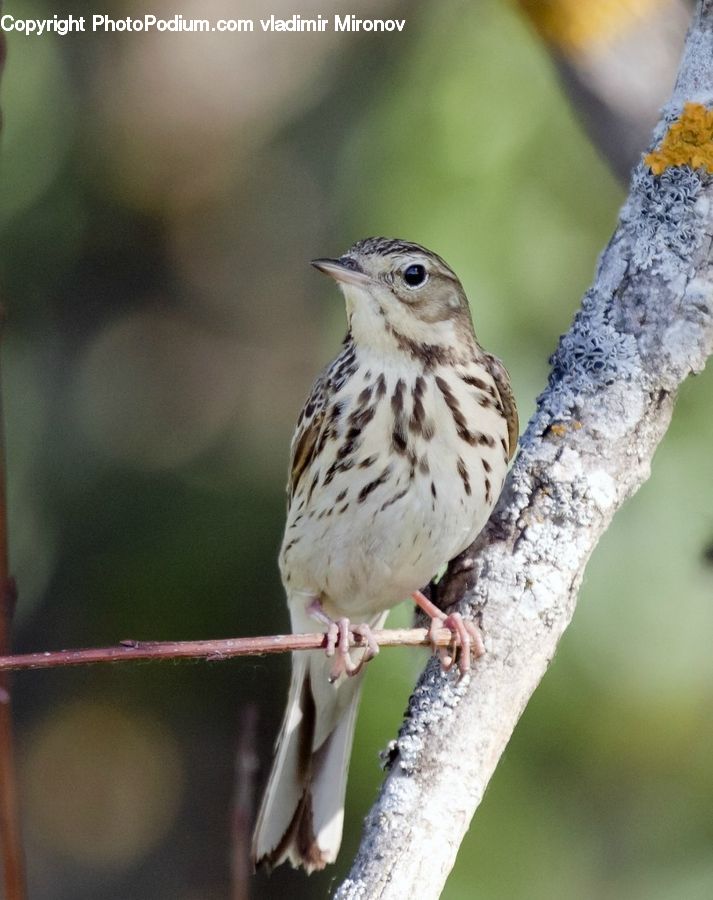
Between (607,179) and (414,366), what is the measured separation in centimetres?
48

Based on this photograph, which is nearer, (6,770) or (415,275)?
(6,770)

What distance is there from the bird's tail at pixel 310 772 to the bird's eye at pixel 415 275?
1.32 ft

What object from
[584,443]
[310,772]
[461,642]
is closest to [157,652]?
[461,642]

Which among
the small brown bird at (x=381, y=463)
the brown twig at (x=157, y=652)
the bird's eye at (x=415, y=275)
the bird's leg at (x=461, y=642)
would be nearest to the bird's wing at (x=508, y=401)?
the small brown bird at (x=381, y=463)

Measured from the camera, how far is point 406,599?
4.22 feet

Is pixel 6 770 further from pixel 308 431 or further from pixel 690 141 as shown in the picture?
pixel 690 141

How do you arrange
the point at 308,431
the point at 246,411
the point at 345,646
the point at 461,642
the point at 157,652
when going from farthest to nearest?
the point at 246,411
the point at 308,431
the point at 345,646
the point at 461,642
the point at 157,652

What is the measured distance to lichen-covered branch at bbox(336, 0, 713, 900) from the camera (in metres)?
1.08

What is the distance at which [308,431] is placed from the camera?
1.29 m

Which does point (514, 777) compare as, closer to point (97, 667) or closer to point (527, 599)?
point (527, 599)

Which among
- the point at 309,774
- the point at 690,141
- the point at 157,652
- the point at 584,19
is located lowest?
the point at 309,774

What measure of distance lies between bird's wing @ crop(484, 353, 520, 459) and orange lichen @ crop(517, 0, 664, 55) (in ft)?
1.53

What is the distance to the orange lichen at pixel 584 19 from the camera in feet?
4.78

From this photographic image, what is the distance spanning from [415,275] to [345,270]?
8 cm
